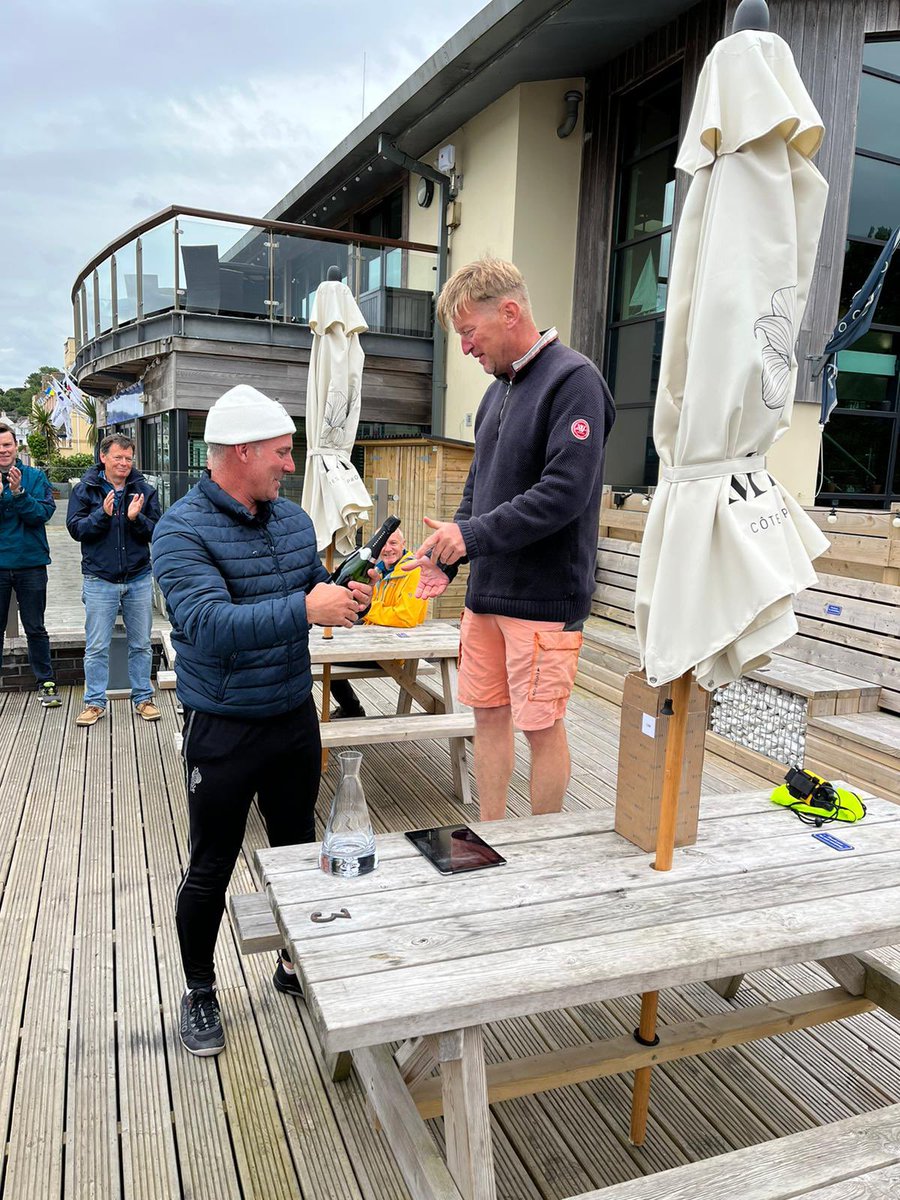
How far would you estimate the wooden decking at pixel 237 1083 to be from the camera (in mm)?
2055

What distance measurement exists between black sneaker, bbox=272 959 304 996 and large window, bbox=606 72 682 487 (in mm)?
6571

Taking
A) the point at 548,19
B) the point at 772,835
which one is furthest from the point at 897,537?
the point at 548,19

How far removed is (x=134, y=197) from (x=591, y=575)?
144 m

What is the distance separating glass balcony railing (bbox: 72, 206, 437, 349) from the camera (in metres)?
9.88

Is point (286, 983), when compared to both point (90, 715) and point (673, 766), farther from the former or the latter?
point (90, 715)

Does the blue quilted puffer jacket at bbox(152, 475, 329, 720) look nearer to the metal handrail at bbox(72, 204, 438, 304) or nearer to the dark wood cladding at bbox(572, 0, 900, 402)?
the dark wood cladding at bbox(572, 0, 900, 402)

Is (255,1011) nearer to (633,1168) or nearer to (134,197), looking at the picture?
(633,1168)

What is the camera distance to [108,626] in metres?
5.57

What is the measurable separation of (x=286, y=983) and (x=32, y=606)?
4.15 metres

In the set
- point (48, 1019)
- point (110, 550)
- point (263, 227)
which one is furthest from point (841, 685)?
point (263, 227)

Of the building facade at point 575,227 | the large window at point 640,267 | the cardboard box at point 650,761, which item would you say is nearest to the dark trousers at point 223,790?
the cardboard box at point 650,761

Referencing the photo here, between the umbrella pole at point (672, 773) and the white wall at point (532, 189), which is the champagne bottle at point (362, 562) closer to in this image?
the umbrella pole at point (672, 773)

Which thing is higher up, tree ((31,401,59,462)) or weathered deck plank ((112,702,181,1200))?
tree ((31,401,59,462))

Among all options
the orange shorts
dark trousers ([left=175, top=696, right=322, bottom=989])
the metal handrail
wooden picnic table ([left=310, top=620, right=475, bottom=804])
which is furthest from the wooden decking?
the metal handrail
